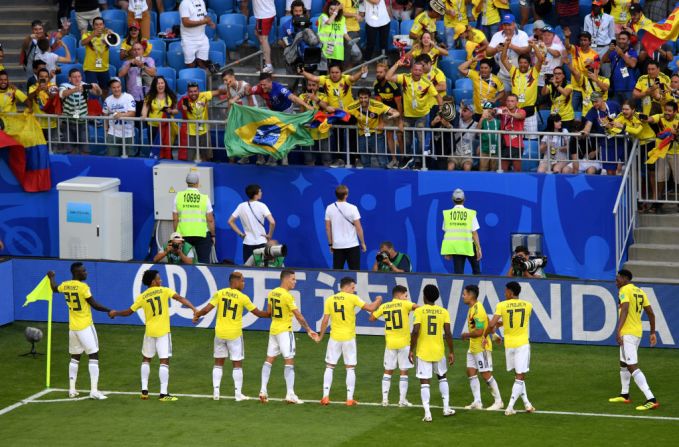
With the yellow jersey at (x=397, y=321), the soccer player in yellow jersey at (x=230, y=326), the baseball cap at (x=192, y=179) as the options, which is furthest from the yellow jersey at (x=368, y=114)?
the yellow jersey at (x=397, y=321)

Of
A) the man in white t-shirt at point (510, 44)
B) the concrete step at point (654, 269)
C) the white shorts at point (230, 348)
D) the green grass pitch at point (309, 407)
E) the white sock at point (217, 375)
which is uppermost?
the man in white t-shirt at point (510, 44)

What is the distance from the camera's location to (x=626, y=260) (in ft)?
81.7

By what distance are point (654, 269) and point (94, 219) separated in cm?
970

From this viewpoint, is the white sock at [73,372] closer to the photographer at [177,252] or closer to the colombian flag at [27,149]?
the photographer at [177,252]

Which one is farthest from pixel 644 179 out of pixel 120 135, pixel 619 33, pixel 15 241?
pixel 15 241

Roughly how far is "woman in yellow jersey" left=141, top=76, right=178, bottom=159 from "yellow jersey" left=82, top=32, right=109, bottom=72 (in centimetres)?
162

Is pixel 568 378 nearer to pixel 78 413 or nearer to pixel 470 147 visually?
pixel 470 147

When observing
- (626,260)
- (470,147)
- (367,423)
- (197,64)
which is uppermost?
(197,64)

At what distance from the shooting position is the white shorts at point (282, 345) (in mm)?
20750

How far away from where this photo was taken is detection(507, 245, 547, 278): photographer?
2356cm

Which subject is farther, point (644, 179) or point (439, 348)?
point (644, 179)

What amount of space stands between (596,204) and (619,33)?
309 centimetres

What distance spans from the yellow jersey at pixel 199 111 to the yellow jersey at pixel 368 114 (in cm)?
263

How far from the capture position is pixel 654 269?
2431cm
